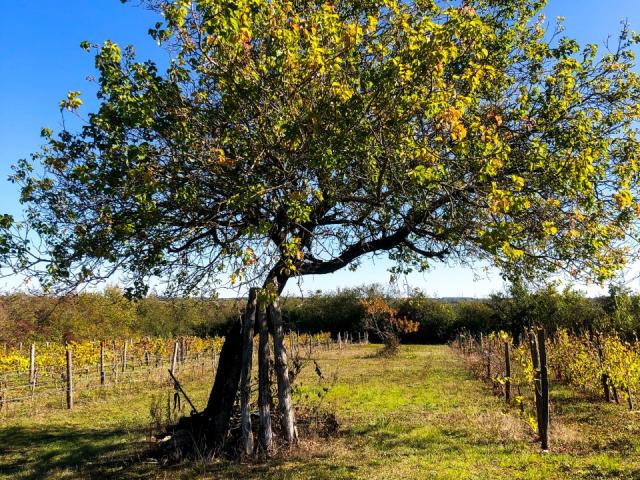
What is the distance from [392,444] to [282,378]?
2657mm

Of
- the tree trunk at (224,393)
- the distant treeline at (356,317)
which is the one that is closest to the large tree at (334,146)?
the tree trunk at (224,393)

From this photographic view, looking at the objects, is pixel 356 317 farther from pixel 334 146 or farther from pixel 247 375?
pixel 334 146

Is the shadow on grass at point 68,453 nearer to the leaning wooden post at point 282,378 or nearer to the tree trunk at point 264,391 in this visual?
the tree trunk at point 264,391

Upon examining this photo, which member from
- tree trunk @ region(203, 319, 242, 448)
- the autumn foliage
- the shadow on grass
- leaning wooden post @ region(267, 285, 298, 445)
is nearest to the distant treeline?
the autumn foliage

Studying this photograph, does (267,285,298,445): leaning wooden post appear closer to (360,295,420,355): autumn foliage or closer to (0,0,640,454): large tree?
(0,0,640,454): large tree

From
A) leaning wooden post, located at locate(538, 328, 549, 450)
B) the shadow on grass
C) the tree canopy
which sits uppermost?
the tree canopy

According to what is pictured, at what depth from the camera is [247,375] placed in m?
8.60

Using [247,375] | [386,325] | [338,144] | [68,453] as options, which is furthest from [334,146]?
[386,325]

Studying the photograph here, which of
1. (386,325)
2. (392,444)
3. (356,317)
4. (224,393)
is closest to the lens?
(224,393)

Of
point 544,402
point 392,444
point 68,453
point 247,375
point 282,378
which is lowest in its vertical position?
point 68,453

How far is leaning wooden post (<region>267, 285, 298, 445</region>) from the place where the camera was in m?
8.84

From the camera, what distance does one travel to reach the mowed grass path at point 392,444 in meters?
7.86

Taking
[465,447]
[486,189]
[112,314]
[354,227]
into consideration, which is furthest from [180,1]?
[112,314]

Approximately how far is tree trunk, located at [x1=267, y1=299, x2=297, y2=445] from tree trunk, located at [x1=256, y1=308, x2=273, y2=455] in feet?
0.58
